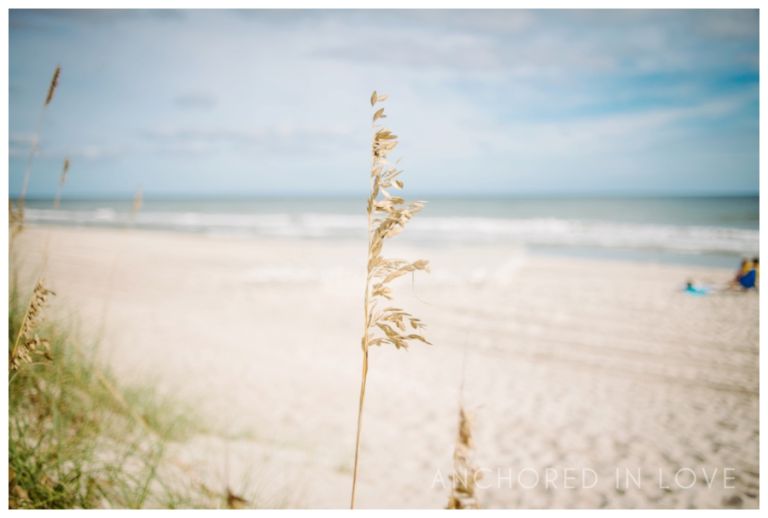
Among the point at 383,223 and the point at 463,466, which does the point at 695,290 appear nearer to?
the point at 463,466

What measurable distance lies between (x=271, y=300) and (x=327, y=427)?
524 cm

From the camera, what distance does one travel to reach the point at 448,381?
5.09m

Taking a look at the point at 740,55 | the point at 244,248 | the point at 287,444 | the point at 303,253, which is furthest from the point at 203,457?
the point at 244,248

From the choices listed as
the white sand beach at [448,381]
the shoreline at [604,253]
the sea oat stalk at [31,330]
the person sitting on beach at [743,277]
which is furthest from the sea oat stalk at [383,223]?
the shoreline at [604,253]

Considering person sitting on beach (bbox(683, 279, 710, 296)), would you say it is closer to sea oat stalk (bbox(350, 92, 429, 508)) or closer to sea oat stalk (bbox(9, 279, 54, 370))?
sea oat stalk (bbox(350, 92, 429, 508))

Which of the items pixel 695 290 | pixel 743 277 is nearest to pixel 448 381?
pixel 743 277

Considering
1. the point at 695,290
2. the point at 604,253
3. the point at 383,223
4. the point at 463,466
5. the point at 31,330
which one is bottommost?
the point at 463,466

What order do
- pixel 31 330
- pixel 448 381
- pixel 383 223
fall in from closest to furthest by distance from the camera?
pixel 383 223, pixel 31 330, pixel 448 381

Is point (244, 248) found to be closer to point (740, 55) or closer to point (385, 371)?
point (385, 371)

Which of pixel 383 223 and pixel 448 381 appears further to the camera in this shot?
pixel 448 381

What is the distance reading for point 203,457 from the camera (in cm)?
262

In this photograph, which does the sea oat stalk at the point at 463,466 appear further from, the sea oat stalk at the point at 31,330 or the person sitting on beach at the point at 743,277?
the person sitting on beach at the point at 743,277

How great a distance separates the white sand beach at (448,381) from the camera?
2992mm

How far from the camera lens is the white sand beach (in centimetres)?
299
